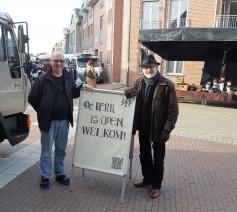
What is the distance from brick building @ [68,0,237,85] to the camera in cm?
2109

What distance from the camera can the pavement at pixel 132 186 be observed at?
4500mm

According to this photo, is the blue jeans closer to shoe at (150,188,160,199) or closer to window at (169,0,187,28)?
shoe at (150,188,160,199)

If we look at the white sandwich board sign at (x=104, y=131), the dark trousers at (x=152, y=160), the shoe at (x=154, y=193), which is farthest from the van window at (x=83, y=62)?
the shoe at (x=154, y=193)

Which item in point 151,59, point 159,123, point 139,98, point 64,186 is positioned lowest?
point 64,186

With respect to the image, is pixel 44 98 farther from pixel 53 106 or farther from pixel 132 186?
pixel 132 186

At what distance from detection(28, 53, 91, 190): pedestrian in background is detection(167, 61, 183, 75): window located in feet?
58.9

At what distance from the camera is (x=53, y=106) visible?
4828 millimetres

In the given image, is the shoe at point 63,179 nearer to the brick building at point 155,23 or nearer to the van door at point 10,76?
the van door at point 10,76

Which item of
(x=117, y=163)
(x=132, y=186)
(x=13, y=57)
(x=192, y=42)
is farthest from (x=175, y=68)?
(x=117, y=163)

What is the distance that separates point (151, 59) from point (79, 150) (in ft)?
5.39

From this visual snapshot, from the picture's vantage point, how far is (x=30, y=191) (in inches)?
191

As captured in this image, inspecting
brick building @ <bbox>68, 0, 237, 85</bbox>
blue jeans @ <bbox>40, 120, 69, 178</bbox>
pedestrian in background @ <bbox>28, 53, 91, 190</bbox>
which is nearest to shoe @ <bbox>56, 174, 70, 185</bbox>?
pedestrian in background @ <bbox>28, 53, 91, 190</bbox>

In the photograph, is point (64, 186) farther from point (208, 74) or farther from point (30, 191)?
point (208, 74)

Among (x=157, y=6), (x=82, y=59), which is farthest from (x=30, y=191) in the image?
(x=82, y=59)
